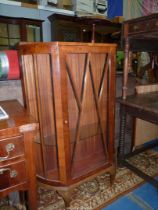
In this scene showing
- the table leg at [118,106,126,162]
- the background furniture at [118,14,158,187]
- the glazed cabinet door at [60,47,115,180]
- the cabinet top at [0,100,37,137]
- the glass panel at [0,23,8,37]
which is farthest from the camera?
the glass panel at [0,23,8,37]

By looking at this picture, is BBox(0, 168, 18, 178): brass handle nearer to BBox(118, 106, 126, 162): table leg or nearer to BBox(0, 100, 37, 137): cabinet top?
BBox(0, 100, 37, 137): cabinet top

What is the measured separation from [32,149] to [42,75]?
46cm

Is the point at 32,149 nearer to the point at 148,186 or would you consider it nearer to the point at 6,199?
the point at 6,199

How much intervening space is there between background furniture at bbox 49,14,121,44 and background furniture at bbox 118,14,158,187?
8.07 ft

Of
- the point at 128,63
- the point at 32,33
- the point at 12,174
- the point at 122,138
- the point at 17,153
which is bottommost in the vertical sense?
the point at 122,138

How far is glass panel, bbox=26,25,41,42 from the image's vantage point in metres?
4.01

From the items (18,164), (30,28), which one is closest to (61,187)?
(18,164)

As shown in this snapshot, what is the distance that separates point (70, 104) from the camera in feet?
3.87

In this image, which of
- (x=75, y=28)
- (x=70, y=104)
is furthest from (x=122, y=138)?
(x=75, y=28)

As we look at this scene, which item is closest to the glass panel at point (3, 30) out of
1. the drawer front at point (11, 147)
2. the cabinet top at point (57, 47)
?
the cabinet top at point (57, 47)

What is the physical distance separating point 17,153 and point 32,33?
147 inches

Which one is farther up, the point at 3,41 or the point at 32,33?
the point at 32,33

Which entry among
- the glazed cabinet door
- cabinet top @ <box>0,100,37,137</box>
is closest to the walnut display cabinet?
the glazed cabinet door

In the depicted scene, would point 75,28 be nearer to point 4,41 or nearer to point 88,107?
point 4,41
